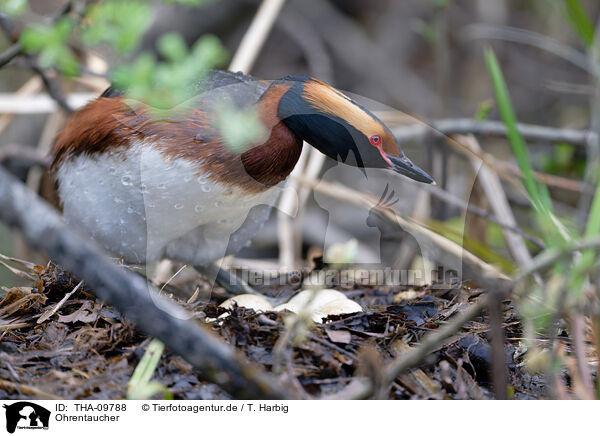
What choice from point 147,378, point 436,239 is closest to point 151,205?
point 147,378

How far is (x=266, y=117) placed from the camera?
6.52ft

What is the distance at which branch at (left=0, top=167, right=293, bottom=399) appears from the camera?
1285mm

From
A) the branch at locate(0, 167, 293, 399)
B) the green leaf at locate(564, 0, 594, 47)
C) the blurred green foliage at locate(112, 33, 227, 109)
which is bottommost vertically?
the branch at locate(0, 167, 293, 399)

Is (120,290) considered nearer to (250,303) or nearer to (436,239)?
(250,303)

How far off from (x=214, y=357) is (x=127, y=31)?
1.19m

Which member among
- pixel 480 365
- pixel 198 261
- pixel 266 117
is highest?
pixel 266 117

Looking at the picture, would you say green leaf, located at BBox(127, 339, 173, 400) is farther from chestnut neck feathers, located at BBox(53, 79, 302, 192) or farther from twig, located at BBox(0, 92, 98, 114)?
twig, located at BBox(0, 92, 98, 114)

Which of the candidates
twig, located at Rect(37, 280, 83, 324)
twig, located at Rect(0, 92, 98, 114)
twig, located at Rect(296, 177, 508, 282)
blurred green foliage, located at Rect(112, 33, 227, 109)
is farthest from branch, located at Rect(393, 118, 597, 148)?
twig, located at Rect(37, 280, 83, 324)

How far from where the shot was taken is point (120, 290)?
1347 mm
